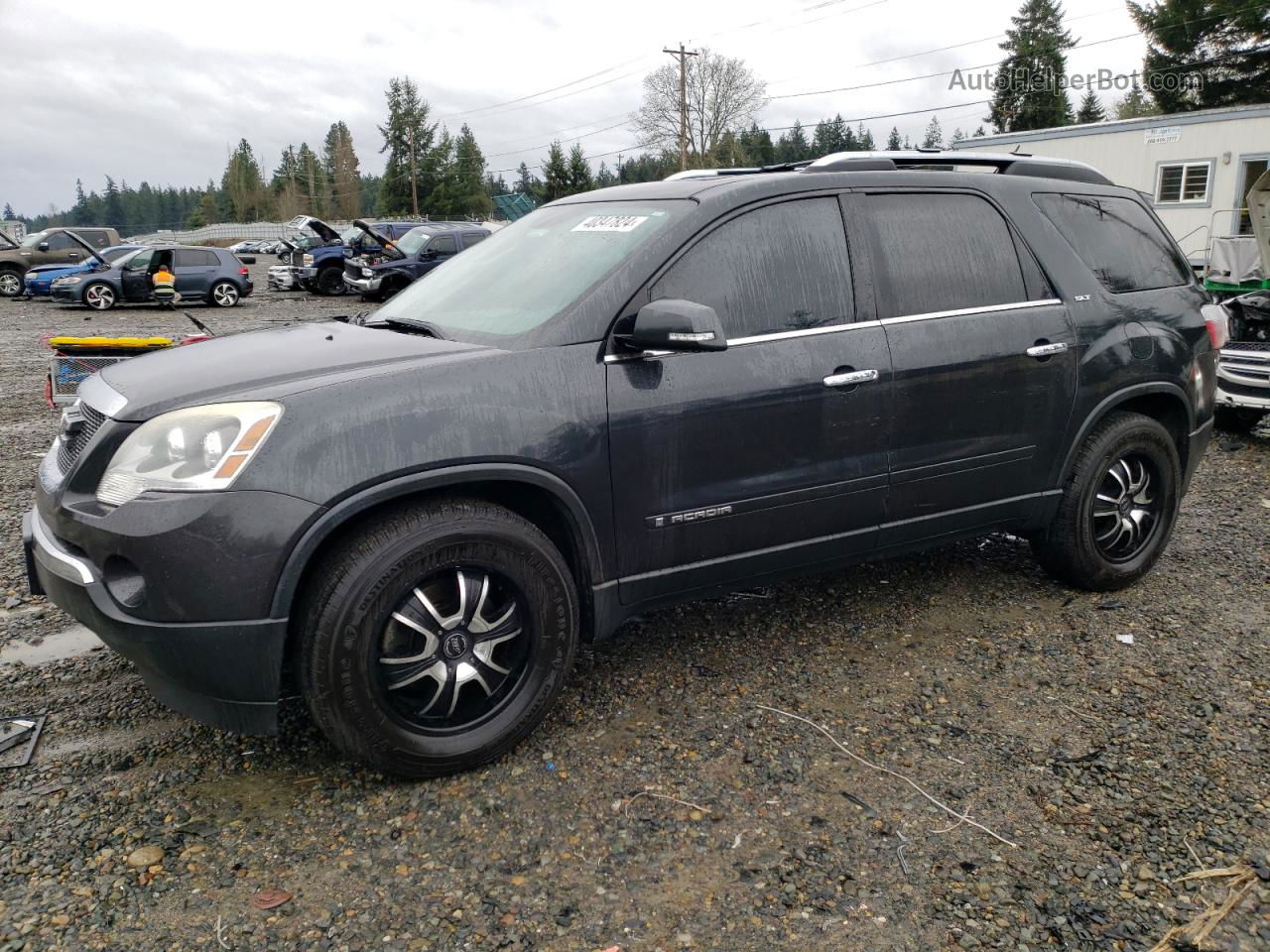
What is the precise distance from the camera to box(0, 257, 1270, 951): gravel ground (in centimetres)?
234

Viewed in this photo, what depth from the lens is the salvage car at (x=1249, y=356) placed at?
765cm

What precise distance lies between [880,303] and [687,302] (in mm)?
936

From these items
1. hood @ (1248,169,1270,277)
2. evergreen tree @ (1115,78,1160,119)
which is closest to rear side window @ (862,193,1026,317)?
hood @ (1248,169,1270,277)

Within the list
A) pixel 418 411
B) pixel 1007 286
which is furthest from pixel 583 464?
pixel 1007 286

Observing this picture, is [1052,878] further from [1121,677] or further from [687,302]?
[687,302]

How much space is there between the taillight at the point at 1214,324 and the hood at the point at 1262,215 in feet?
19.3

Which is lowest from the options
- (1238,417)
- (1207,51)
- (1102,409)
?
(1238,417)

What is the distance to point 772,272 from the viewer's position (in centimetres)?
336

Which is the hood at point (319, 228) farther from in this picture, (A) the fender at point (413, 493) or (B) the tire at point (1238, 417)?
(A) the fender at point (413, 493)

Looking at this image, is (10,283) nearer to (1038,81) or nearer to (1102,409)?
(1102,409)

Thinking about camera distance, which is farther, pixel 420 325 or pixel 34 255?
pixel 34 255

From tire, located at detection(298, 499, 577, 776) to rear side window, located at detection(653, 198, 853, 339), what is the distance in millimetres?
1000

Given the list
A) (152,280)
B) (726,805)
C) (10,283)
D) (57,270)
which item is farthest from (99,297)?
(726,805)

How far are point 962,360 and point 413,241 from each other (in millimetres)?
19712
